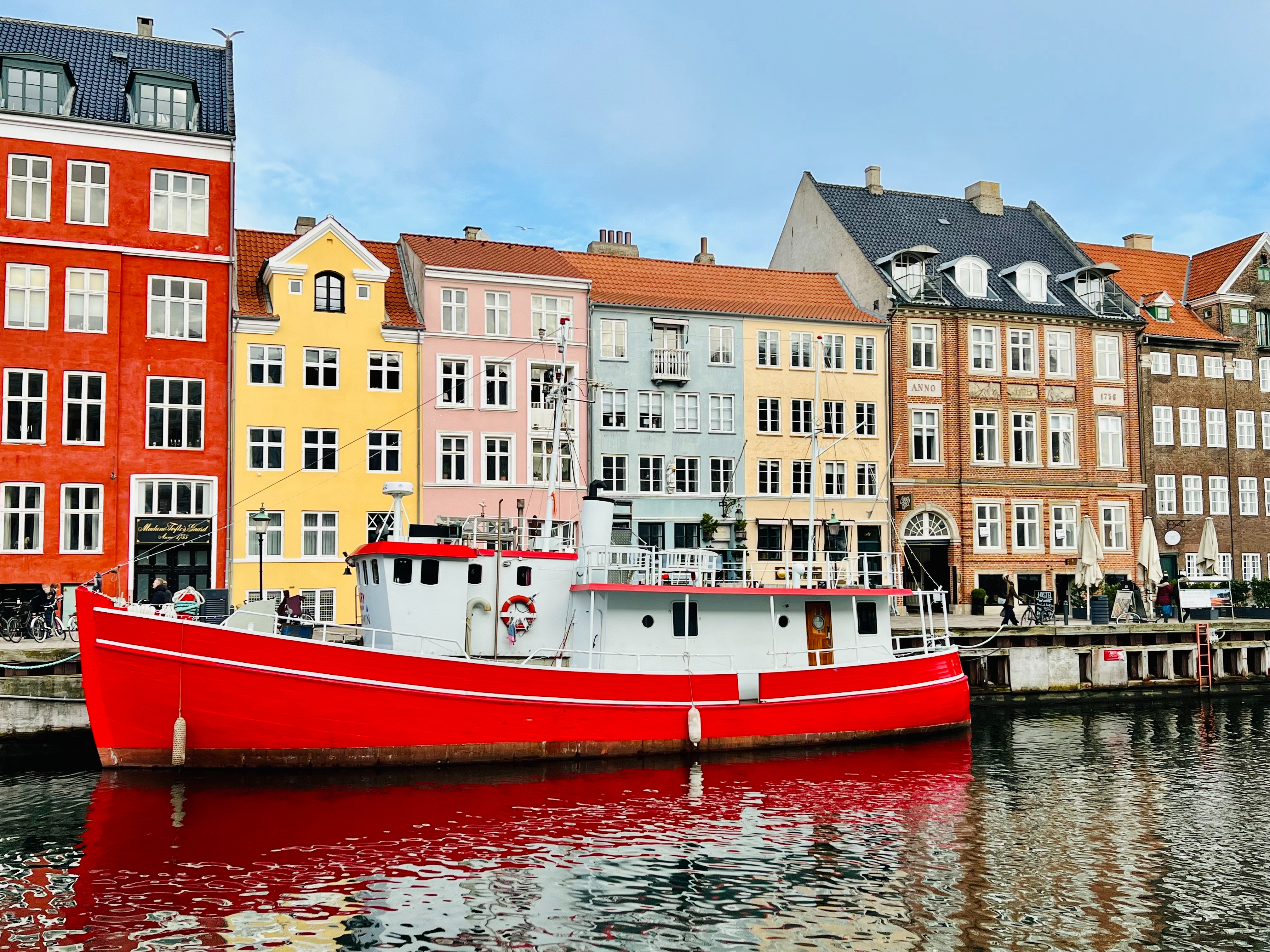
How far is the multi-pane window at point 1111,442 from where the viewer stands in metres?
48.2

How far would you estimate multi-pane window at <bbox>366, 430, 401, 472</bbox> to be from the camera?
38.5 meters

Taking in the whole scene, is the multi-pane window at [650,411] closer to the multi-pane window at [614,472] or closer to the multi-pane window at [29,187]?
the multi-pane window at [614,472]

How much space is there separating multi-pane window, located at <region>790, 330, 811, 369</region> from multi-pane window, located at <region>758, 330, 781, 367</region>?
50 centimetres

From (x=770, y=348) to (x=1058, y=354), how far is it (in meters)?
12.9

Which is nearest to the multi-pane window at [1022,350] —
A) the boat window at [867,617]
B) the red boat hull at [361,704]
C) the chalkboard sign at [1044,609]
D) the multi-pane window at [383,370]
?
the chalkboard sign at [1044,609]

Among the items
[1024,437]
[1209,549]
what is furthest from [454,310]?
[1209,549]

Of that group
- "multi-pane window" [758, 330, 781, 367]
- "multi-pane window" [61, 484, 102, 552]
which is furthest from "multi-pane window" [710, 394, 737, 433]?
"multi-pane window" [61, 484, 102, 552]

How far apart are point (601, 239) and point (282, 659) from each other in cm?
3026

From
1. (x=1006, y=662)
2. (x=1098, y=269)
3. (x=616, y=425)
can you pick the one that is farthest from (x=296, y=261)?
(x=1098, y=269)

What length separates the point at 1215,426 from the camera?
164ft

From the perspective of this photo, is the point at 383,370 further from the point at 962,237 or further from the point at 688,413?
the point at 962,237

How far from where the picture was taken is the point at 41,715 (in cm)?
2573

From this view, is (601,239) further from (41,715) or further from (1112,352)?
(41,715)

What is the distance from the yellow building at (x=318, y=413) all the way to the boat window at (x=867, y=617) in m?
16.2
